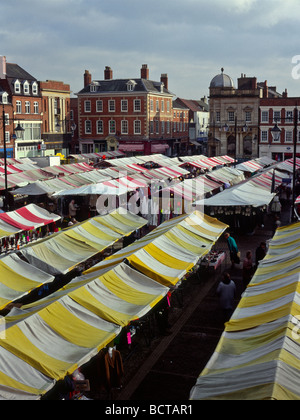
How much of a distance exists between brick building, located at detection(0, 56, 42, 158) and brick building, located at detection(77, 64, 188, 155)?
8.02 metres

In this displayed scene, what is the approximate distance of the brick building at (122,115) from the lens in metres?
64.2

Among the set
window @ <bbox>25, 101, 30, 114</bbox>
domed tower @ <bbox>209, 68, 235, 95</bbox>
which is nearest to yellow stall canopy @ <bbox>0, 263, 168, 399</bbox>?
window @ <bbox>25, 101, 30, 114</bbox>

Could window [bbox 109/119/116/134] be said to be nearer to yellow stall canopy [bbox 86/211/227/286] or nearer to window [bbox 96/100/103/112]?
window [bbox 96/100/103/112]

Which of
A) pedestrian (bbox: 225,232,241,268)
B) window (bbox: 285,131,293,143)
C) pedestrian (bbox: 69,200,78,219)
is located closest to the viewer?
pedestrian (bbox: 225,232,241,268)

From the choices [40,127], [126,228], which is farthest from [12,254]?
[40,127]

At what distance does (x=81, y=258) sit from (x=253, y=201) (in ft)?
34.2

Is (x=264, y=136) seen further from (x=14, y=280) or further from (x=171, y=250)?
(x=14, y=280)

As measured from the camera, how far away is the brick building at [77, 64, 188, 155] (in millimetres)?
64250

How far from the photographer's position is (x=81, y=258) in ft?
49.3

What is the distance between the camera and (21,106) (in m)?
56.8

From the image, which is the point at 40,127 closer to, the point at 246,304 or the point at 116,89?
the point at 116,89

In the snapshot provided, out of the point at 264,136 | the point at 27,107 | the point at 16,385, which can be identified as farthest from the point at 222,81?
the point at 16,385
